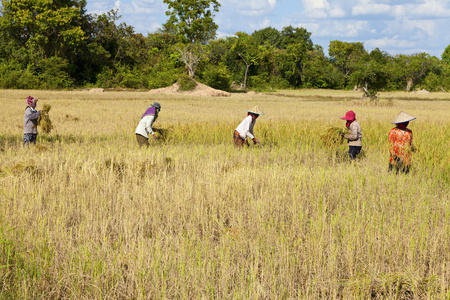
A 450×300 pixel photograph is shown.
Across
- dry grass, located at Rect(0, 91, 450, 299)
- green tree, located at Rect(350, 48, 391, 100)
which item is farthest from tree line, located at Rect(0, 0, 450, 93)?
dry grass, located at Rect(0, 91, 450, 299)

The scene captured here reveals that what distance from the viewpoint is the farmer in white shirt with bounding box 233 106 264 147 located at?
327 inches

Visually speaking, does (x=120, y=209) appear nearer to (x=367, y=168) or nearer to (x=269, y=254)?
(x=269, y=254)

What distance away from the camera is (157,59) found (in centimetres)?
5203

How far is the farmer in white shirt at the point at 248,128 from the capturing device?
831 centimetres

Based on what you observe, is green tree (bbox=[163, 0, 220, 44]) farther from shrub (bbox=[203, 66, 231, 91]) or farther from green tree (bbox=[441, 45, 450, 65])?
green tree (bbox=[441, 45, 450, 65])

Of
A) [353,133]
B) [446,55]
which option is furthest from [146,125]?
[446,55]

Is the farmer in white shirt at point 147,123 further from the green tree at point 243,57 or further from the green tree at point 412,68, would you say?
the green tree at point 412,68

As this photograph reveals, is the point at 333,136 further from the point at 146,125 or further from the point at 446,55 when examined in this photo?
the point at 446,55

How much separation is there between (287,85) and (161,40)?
17.7m

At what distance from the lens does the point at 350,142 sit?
7543 millimetres

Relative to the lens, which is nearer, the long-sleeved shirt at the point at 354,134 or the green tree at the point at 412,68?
the long-sleeved shirt at the point at 354,134

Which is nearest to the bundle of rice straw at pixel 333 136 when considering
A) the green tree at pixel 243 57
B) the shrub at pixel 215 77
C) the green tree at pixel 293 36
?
the shrub at pixel 215 77

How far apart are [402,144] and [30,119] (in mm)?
6867

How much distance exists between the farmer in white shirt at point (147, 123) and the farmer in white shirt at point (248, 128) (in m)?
1.71
